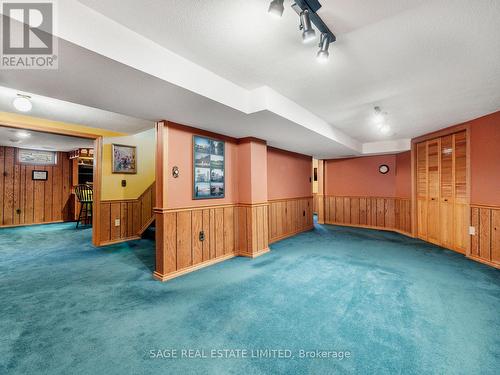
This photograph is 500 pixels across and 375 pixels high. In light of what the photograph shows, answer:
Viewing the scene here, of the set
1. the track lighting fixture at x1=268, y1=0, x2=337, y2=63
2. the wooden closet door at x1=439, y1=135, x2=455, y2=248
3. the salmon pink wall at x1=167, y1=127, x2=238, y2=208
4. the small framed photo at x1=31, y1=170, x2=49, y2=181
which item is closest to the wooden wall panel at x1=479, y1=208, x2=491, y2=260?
the wooden closet door at x1=439, y1=135, x2=455, y2=248

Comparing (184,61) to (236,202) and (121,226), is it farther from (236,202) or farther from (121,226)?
(121,226)

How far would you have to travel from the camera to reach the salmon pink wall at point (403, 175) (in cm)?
583

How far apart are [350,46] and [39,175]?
9.33 m

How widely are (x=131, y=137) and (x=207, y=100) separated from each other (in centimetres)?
376

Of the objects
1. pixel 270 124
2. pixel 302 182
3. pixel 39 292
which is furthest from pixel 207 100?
pixel 302 182

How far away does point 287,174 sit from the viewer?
19.4ft

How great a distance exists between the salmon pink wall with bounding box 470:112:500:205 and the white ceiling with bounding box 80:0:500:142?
572 millimetres

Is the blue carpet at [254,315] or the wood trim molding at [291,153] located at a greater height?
the wood trim molding at [291,153]

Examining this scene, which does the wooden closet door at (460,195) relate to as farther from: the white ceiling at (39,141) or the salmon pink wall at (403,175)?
the white ceiling at (39,141)

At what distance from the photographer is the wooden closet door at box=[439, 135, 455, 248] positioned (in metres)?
4.38

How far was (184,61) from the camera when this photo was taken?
2.12 meters

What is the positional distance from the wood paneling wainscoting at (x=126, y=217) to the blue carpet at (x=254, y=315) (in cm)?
108

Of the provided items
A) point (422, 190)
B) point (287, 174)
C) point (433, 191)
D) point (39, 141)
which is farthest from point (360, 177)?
point (39, 141)

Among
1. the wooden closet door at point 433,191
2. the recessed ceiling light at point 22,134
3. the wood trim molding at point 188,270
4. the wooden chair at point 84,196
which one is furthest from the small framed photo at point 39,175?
the wooden closet door at point 433,191
